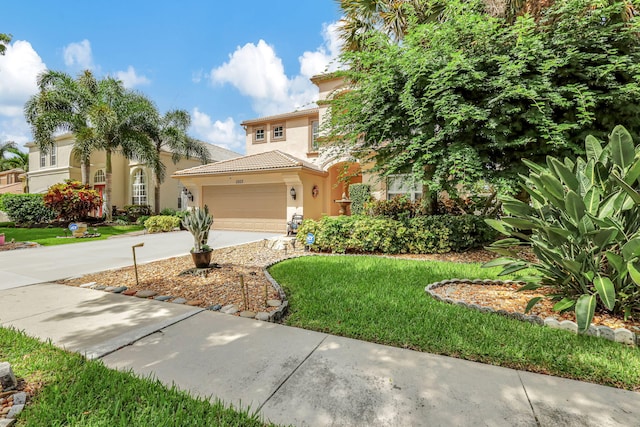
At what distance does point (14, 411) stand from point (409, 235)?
7748 millimetres

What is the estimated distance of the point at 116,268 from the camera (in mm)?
6703

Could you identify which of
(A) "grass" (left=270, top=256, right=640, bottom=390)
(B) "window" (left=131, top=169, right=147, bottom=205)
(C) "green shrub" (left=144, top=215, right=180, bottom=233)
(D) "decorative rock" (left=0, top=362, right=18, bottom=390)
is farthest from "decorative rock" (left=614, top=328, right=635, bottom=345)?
(B) "window" (left=131, top=169, right=147, bottom=205)

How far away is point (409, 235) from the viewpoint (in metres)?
8.06

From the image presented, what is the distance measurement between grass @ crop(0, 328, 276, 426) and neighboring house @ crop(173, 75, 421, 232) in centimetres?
1154

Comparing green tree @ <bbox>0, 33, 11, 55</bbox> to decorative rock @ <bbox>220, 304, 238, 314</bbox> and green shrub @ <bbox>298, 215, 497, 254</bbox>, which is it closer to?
green shrub @ <bbox>298, 215, 497, 254</bbox>

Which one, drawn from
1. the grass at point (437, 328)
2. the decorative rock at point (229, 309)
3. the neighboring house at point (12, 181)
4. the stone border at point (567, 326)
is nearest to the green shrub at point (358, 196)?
the grass at point (437, 328)

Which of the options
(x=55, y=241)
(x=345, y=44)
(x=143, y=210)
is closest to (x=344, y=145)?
(x=345, y=44)

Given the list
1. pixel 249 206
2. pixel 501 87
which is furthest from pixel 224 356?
pixel 249 206

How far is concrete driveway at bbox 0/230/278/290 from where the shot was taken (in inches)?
237

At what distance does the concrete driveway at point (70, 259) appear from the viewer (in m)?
6.02

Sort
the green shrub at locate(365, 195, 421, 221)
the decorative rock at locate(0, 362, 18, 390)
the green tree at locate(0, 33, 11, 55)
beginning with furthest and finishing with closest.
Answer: the green tree at locate(0, 33, 11, 55)
the green shrub at locate(365, 195, 421, 221)
the decorative rock at locate(0, 362, 18, 390)

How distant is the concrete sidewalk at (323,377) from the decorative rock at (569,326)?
977mm

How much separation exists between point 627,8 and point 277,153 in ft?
46.6

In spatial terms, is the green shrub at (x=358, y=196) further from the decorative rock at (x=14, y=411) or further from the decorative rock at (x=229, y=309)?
the decorative rock at (x=14, y=411)
